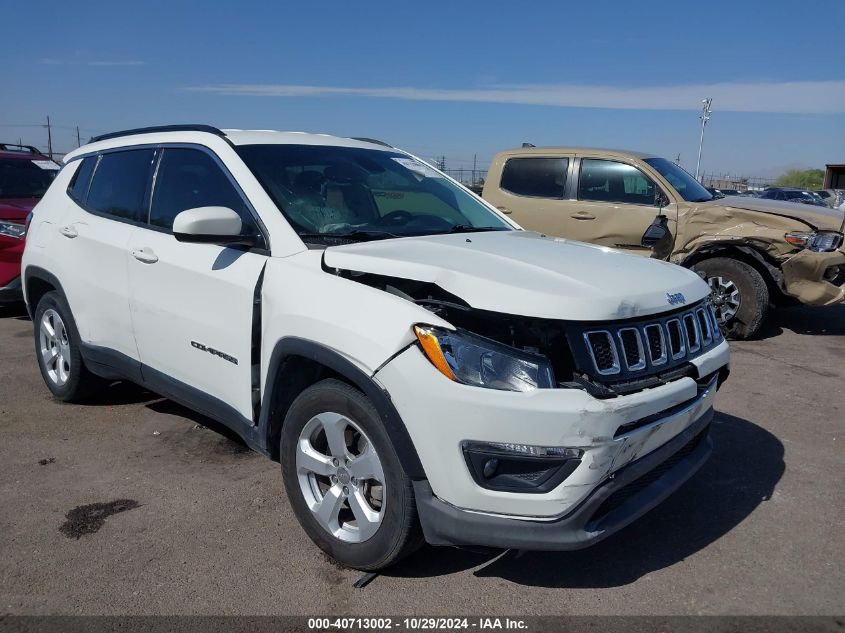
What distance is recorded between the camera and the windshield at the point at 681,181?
8.01 meters

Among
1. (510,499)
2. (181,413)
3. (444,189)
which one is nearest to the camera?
(510,499)

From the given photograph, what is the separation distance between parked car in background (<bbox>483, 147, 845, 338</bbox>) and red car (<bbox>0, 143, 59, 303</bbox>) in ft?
18.1

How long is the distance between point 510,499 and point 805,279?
591 cm

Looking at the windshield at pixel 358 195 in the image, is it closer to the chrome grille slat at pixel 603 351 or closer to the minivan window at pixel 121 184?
the minivan window at pixel 121 184

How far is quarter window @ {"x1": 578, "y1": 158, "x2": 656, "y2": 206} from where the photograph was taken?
26.3ft

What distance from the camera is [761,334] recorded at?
782 centimetres

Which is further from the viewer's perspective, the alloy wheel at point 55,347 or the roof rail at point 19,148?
the roof rail at point 19,148

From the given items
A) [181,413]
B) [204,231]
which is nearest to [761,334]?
[181,413]

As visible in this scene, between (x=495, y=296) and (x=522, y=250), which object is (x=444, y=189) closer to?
(x=522, y=250)

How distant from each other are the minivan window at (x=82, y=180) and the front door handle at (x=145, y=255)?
106cm

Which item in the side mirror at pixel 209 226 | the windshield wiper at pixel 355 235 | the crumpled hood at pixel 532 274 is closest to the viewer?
the crumpled hood at pixel 532 274

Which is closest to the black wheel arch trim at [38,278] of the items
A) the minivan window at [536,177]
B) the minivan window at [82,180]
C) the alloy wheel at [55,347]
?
the alloy wheel at [55,347]

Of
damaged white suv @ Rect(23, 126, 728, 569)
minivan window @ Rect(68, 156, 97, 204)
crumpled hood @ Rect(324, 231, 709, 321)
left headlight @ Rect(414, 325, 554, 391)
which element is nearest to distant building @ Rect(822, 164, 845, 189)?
damaged white suv @ Rect(23, 126, 728, 569)

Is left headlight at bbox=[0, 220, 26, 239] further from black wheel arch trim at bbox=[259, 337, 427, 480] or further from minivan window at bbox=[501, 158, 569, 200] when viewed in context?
black wheel arch trim at bbox=[259, 337, 427, 480]
